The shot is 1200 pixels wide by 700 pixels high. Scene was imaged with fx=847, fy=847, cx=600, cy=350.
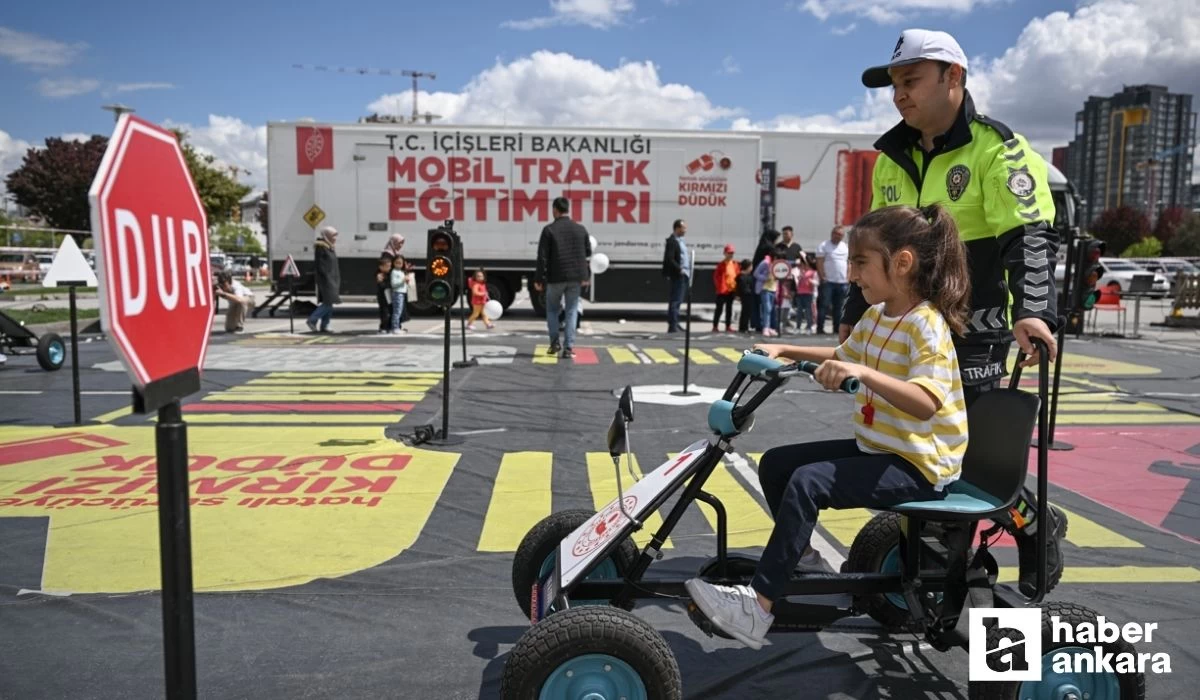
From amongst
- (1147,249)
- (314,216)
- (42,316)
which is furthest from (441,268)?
(1147,249)

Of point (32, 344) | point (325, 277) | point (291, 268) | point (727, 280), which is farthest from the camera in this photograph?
point (291, 268)

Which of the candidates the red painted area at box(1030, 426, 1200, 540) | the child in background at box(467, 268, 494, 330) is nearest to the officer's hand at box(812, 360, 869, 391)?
the red painted area at box(1030, 426, 1200, 540)

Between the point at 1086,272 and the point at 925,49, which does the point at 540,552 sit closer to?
the point at 925,49

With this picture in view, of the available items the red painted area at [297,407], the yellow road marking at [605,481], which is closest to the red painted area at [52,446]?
the red painted area at [297,407]

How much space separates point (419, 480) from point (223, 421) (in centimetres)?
263

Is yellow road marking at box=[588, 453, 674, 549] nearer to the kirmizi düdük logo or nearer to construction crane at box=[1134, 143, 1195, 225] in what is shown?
the kirmizi düdük logo

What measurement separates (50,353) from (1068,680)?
10.2 metres

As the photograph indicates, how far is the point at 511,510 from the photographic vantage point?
4.56 metres

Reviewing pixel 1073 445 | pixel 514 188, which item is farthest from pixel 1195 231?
pixel 1073 445

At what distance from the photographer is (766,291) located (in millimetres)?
14578

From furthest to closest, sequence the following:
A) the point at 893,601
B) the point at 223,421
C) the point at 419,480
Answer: the point at 223,421 → the point at 419,480 → the point at 893,601

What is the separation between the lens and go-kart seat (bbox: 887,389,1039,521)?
2.38m

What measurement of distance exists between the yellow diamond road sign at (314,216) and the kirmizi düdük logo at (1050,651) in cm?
1625

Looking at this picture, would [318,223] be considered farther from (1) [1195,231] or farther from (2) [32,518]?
(1) [1195,231]
